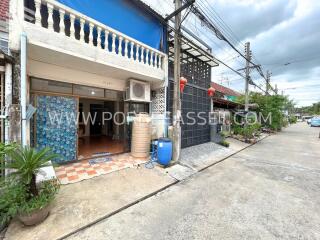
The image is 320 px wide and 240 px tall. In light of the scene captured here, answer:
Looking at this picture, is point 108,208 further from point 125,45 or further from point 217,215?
point 125,45

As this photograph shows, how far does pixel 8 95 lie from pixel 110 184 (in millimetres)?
2818

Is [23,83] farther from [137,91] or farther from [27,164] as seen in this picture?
[137,91]

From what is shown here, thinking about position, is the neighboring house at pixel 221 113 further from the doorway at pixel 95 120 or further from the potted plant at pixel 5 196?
the potted plant at pixel 5 196

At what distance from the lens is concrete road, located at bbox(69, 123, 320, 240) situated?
8.27ft

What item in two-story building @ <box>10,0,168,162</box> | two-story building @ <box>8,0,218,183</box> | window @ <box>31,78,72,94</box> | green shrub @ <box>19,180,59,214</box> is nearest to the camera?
green shrub @ <box>19,180,59,214</box>

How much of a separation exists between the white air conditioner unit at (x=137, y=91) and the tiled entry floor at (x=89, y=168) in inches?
86.8

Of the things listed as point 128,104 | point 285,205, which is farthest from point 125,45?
point 285,205

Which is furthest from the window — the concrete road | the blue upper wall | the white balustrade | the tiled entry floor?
the concrete road

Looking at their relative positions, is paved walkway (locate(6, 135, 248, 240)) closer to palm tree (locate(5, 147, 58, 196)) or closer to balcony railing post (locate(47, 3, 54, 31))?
palm tree (locate(5, 147, 58, 196))

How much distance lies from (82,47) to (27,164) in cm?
289

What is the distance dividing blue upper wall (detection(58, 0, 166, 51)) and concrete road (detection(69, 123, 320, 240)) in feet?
16.5

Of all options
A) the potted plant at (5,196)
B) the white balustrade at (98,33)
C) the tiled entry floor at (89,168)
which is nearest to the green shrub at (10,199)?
the potted plant at (5,196)

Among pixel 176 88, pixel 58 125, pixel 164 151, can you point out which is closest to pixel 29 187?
pixel 58 125

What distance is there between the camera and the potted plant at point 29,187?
7.90 feet
